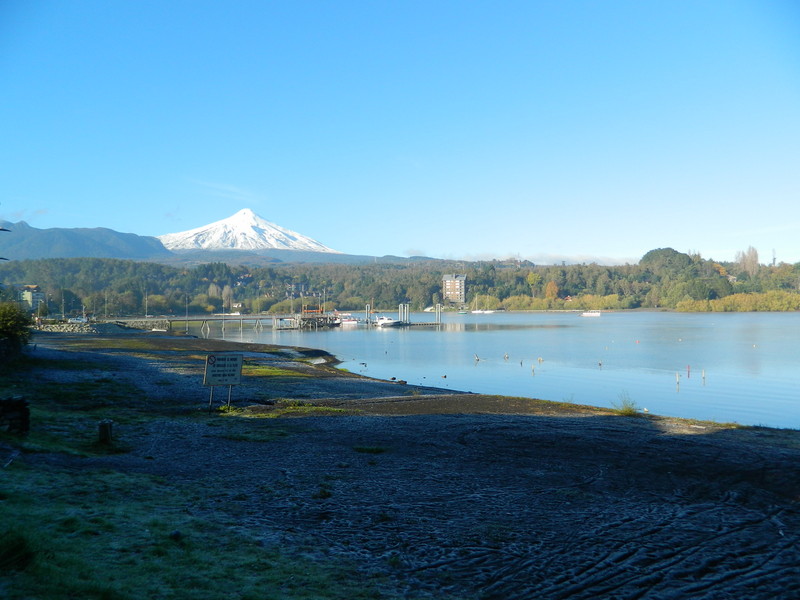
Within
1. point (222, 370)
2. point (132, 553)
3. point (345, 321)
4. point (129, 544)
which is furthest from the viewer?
point (345, 321)

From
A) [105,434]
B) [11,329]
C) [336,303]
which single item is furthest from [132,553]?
[336,303]

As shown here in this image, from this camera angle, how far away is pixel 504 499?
8.36 metres

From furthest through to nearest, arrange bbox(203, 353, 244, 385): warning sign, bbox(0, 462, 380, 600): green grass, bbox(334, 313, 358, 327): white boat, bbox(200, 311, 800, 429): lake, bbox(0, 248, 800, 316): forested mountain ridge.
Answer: bbox(0, 248, 800, 316): forested mountain ridge → bbox(334, 313, 358, 327): white boat → bbox(200, 311, 800, 429): lake → bbox(203, 353, 244, 385): warning sign → bbox(0, 462, 380, 600): green grass

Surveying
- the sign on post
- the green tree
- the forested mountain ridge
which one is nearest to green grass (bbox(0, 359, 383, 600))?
the sign on post

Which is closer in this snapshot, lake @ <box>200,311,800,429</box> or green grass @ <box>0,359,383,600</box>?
green grass @ <box>0,359,383,600</box>

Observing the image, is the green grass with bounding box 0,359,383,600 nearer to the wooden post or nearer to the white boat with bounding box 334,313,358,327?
the wooden post

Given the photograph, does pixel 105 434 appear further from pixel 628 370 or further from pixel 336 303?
pixel 336 303

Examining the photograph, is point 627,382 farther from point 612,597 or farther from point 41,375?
point 612,597

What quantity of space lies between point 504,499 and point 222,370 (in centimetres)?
950

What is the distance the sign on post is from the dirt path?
1610 mm

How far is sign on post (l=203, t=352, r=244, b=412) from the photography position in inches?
618

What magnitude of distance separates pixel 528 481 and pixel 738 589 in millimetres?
3949

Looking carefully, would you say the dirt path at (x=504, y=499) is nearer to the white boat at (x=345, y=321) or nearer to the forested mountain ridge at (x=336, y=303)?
the forested mountain ridge at (x=336, y=303)

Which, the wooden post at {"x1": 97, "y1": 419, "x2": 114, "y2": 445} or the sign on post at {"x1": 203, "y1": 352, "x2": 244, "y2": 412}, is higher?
the sign on post at {"x1": 203, "y1": 352, "x2": 244, "y2": 412}
